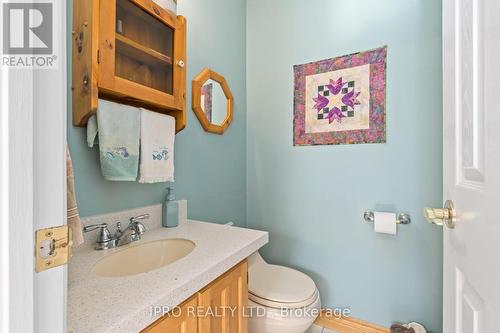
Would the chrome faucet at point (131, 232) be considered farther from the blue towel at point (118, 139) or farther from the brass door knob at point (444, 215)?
the brass door knob at point (444, 215)

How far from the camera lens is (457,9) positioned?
2.03ft

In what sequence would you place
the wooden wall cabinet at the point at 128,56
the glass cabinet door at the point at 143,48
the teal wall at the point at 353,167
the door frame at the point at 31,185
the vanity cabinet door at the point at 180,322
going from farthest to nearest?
the teal wall at the point at 353,167 → the glass cabinet door at the point at 143,48 → the wooden wall cabinet at the point at 128,56 → the vanity cabinet door at the point at 180,322 → the door frame at the point at 31,185

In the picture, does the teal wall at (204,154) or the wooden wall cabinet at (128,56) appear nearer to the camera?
the wooden wall cabinet at (128,56)

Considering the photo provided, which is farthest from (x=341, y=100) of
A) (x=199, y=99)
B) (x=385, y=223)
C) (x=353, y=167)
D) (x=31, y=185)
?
(x=31, y=185)

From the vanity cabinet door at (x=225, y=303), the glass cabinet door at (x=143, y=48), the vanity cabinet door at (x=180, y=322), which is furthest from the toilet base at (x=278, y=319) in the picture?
the glass cabinet door at (x=143, y=48)

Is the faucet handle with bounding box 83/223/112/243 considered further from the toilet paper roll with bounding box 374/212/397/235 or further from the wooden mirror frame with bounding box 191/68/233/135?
the toilet paper roll with bounding box 374/212/397/235

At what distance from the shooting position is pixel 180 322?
0.62 m

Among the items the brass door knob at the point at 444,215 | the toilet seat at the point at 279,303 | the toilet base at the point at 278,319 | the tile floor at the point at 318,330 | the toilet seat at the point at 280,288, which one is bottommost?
the tile floor at the point at 318,330

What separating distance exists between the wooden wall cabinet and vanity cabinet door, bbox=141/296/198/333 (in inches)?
28.0

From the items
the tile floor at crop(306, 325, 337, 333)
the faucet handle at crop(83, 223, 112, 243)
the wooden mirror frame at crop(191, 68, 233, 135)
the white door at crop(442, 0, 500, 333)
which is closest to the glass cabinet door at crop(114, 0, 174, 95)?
the wooden mirror frame at crop(191, 68, 233, 135)

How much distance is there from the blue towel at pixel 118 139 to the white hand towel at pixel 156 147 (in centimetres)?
4

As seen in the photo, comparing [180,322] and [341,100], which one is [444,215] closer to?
[180,322]

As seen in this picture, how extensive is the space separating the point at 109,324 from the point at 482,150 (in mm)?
835

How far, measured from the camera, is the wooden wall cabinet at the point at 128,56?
82cm
